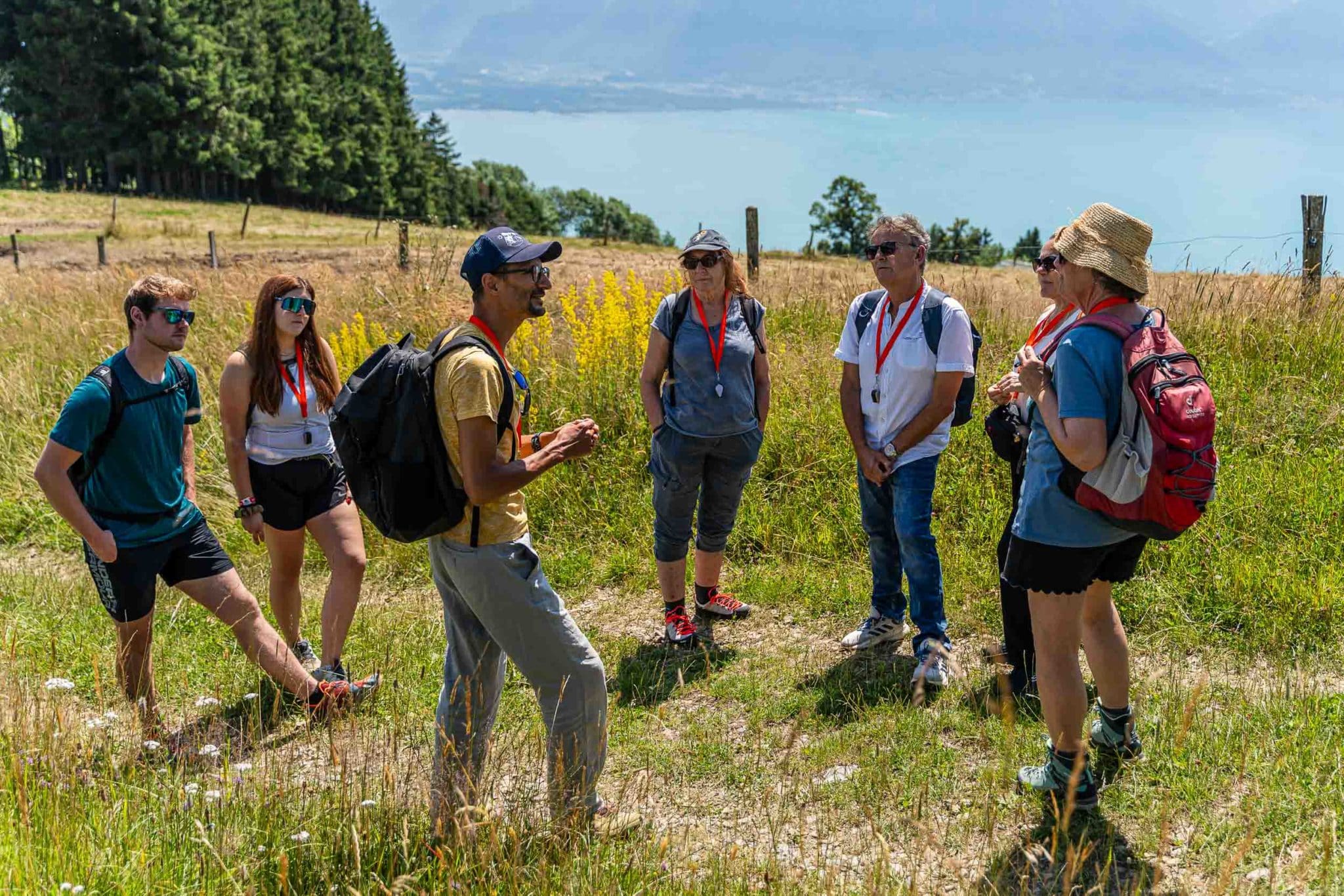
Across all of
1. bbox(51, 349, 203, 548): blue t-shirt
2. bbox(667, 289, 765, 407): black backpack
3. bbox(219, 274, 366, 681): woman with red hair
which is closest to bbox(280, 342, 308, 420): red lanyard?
bbox(219, 274, 366, 681): woman with red hair

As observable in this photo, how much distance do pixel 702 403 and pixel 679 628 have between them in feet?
3.97

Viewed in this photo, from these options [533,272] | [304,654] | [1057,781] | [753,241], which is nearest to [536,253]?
[533,272]

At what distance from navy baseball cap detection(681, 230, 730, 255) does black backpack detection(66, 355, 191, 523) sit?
251 centimetres

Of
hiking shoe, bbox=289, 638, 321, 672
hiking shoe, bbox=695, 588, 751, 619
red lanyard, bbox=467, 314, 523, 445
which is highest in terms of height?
red lanyard, bbox=467, 314, 523, 445

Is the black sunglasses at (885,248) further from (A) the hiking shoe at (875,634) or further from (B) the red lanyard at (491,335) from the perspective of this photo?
(B) the red lanyard at (491,335)

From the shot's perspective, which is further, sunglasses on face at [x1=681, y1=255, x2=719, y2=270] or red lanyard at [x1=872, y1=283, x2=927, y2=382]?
sunglasses on face at [x1=681, y1=255, x2=719, y2=270]

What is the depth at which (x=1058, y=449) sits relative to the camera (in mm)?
3242

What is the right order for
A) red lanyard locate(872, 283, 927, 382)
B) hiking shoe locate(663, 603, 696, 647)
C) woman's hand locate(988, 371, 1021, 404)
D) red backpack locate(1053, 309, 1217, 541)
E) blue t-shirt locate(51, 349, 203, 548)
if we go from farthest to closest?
hiking shoe locate(663, 603, 696, 647), red lanyard locate(872, 283, 927, 382), blue t-shirt locate(51, 349, 203, 548), woman's hand locate(988, 371, 1021, 404), red backpack locate(1053, 309, 1217, 541)

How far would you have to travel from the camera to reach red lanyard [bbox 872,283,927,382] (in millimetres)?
4781

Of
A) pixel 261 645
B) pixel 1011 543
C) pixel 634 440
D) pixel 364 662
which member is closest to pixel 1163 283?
pixel 634 440

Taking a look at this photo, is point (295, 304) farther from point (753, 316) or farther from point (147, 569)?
point (753, 316)

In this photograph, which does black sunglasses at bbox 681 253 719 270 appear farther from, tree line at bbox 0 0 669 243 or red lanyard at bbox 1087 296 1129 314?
tree line at bbox 0 0 669 243

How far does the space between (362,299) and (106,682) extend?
669 cm

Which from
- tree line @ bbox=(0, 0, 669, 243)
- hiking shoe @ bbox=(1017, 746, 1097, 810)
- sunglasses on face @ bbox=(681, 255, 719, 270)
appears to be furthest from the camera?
tree line @ bbox=(0, 0, 669, 243)
